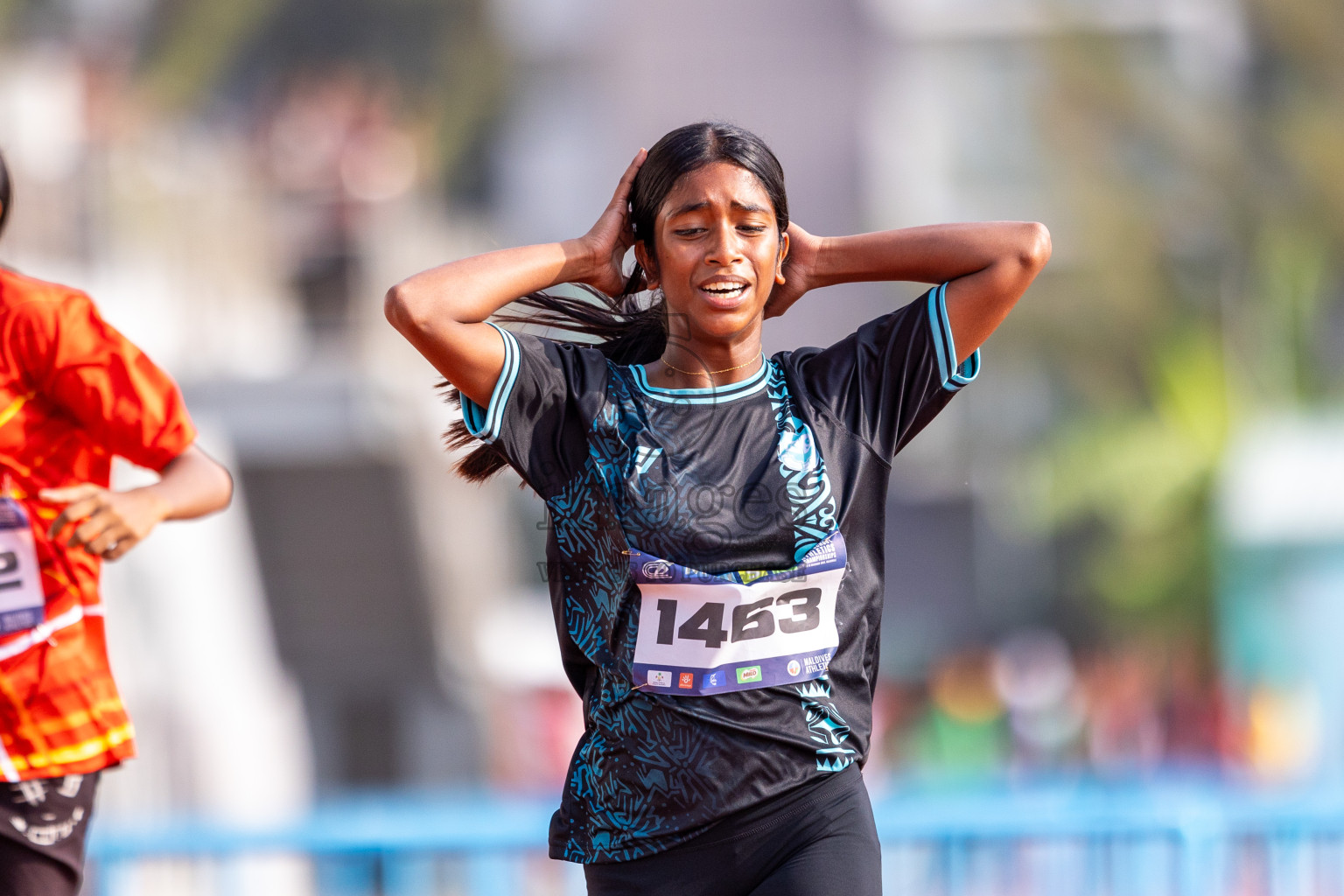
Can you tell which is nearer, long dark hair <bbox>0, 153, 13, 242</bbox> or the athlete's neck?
the athlete's neck

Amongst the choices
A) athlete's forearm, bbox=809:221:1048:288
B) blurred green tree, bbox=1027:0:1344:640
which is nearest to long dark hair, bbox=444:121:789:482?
athlete's forearm, bbox=809:221:1048:288

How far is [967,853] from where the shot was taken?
5230 millimetres

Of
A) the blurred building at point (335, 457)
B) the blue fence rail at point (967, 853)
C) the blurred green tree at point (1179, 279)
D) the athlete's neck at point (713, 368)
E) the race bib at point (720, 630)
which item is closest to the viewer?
the race bib at point (720, 630)

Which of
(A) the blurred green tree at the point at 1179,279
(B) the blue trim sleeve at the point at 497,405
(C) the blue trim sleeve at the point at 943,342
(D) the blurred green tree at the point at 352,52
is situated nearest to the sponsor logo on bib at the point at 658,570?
(B) the blue trim sleeve at the point at 497,405

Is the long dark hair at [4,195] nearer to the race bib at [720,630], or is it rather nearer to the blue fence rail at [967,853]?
the race bib at [720,630]

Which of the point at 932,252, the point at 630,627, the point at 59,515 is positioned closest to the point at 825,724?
the point at 630,627

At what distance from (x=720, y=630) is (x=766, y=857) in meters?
0.36

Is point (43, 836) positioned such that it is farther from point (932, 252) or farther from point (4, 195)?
point (932, 252)

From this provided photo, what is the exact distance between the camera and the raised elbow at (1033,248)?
9.49 ft

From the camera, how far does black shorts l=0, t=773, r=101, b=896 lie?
9.09 ft

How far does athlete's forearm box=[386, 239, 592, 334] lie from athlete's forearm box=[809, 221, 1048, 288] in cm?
44

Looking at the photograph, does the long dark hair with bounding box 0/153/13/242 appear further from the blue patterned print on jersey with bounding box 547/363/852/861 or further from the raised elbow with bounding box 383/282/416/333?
the blue patterned print on jersey with bounding box 547/363/852/861

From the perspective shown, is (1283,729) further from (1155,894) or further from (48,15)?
(48,15)

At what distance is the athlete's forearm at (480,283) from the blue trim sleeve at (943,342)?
59cm
